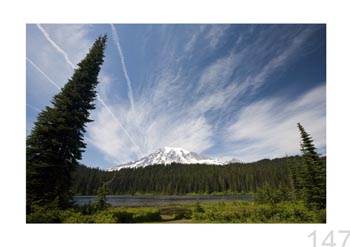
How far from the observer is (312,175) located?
462 inches

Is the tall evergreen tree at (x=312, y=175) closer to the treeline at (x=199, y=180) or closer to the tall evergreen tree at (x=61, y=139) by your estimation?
the tall evergreen tree at (x=61, y=139)

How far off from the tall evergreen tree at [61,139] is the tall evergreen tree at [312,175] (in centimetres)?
1265

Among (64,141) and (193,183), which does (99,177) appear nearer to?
(193,183)

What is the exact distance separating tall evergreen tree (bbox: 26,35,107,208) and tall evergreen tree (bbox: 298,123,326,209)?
12648mm

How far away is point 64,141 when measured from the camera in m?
10.6

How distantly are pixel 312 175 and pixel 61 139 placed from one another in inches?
550
